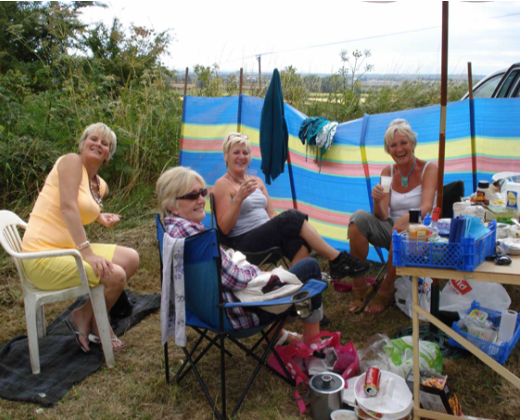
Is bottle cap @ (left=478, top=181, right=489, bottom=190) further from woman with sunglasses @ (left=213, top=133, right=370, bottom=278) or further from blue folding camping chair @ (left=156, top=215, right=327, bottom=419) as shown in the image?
blue folding camping chair @ (left=156, top=215, right=327, bottom=419)

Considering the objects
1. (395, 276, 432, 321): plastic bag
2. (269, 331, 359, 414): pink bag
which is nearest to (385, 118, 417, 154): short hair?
(395, 276, 432, 321): plastic bag

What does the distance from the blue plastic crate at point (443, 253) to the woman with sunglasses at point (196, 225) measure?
2.16ft

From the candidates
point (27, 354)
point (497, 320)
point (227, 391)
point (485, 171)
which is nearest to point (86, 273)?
point (27, 354)

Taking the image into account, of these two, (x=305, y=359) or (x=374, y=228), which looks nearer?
(x=305, y=359)

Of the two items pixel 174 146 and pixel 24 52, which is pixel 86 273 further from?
pixel 24 52

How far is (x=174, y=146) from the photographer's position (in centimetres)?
564

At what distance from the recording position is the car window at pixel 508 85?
182 inches

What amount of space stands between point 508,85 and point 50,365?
478 centimetres

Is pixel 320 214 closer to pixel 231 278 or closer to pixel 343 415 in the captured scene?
pixel 231 278

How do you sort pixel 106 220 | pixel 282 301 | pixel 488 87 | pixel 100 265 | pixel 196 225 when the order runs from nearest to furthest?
pixel 282 301 < pixel 196 225 < pixel 100 265 < pixel 106 220 < pixel 488 87

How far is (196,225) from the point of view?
2189 mm

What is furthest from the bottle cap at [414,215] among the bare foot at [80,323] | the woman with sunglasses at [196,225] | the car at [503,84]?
the car at [503,84]

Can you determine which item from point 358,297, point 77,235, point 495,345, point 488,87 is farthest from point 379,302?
point 488,87

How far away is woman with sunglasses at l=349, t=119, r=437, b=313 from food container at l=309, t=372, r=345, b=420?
3.74 ft
